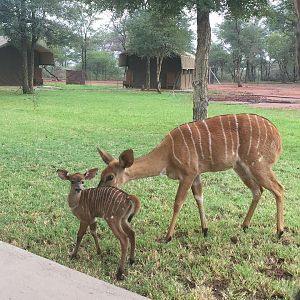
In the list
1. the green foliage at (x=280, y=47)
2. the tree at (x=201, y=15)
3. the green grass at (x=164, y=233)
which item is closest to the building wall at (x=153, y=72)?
the green foliage at (x=280, y=47)

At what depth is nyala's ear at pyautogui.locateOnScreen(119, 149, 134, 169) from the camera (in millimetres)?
3942

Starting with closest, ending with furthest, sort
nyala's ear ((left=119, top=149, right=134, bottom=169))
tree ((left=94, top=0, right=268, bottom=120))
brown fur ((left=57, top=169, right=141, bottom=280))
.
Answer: brown fur ((left=57, top=169, right=141, bottom=280)), nyala's ear ((left=119, top=149, right=134, bottom=169)), tree ((left=94, top=0, right=268, bottom=120))

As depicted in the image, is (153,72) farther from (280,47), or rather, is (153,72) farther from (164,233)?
(164,233)

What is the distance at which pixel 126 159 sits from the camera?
4.00 meters

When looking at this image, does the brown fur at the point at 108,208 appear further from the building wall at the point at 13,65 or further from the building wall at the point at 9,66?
the building wall at the point at 9,66

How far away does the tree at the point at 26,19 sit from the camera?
25.4 m

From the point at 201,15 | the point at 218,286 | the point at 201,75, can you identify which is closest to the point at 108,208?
the point at 218,286

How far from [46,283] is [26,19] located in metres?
24.6

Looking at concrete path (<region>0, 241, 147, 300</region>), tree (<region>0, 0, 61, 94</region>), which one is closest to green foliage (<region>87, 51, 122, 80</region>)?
tree (<region>0, 0, 61, 94</region>)

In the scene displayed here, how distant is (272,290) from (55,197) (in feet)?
10.1

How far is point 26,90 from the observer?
92.4 ft

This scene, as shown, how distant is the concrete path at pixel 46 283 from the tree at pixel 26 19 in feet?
77.9

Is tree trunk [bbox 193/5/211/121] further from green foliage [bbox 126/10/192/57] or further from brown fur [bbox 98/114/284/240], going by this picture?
green foliage [bbox 126/10/192/57]

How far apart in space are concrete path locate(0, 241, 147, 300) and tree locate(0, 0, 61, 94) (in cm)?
2375
